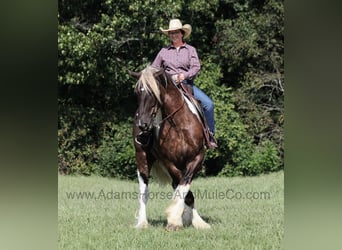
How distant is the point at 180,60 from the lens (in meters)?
6.98

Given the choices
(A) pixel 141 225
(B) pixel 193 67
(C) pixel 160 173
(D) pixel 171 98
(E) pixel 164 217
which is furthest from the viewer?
(E) pixel 164 217

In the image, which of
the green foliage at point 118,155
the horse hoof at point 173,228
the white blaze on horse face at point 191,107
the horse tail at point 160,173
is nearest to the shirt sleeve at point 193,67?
the white blaze on horse face at point 191,107

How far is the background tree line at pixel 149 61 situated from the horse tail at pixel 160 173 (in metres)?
6.97

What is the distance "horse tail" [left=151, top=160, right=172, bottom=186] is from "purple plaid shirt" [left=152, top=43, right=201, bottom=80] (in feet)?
4.18

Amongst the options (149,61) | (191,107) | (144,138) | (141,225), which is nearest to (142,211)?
(141,225)

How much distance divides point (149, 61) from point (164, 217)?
285 inches

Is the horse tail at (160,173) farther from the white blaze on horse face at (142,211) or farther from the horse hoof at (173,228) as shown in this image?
the horse hoof at (173,228)

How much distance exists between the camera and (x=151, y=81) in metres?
5.98

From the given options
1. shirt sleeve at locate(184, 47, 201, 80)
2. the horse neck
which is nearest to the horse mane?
the horse neck

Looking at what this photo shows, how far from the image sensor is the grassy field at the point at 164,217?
19.1ft

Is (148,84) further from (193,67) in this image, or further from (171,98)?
(193,67)

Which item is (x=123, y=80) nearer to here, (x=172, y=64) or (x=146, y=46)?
(x=146, y=46)

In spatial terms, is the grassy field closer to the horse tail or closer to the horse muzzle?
the horse tail
